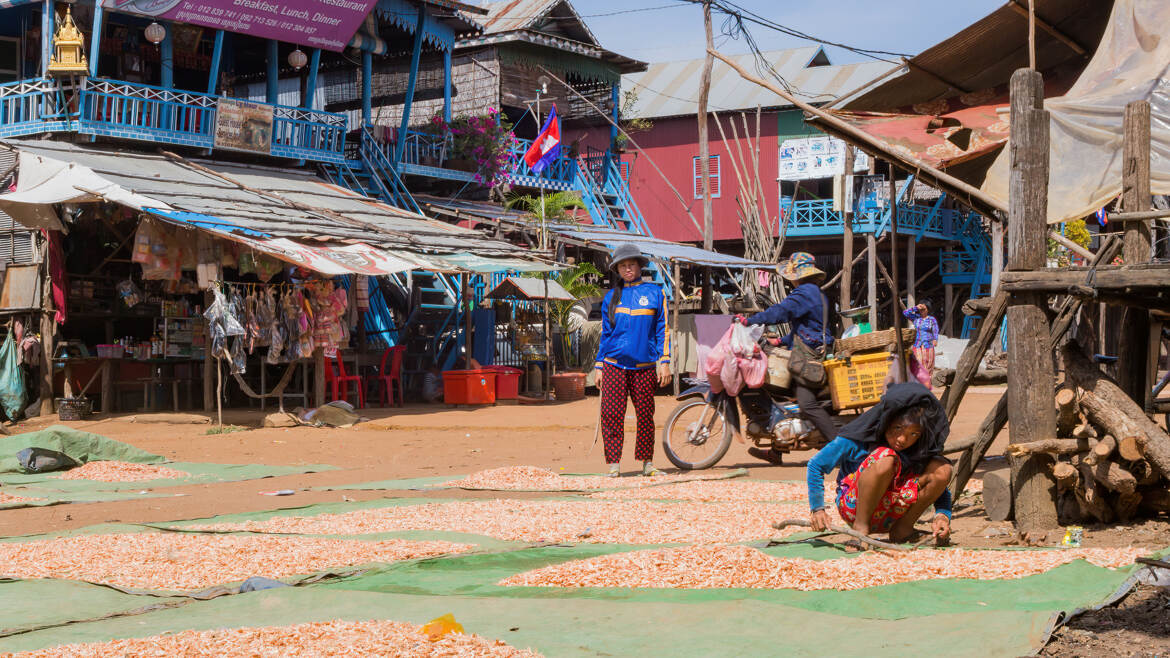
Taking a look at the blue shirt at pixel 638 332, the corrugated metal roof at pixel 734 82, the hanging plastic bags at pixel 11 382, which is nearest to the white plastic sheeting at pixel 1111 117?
the blue shirt at pixel 638 332

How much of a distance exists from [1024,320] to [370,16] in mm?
15956

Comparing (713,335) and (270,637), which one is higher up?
(713,335)

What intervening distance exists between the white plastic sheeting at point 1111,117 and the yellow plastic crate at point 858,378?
1514 millimetres

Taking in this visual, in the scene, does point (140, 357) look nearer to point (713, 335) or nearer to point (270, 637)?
point (713, 335)

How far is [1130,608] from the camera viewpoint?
13.6ft

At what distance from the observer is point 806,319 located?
30.1 feet

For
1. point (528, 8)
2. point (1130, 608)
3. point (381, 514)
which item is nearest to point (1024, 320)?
point (1130, 608)

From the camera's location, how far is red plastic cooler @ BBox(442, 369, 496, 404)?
57.8 feet

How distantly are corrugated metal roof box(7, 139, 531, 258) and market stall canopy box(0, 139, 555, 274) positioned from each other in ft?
0.07

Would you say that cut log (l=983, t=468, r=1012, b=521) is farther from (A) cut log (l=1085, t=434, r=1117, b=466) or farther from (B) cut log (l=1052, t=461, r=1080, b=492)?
Result: (A) cut log (l=1085, t=434, r=1117, b=466)

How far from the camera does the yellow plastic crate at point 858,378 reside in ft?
28.9

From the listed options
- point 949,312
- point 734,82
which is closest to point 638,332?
point 949,312

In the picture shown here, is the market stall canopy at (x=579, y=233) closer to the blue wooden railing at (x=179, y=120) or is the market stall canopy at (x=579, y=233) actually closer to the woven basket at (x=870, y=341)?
the blue wooden railing at (x=179, y=120)

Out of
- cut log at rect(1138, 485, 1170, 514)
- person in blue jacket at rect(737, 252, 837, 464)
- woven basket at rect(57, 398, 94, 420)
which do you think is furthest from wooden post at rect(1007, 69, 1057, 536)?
woven basket at rect(57, 398, 94, 420)
